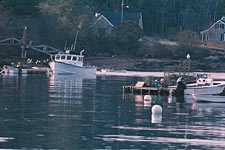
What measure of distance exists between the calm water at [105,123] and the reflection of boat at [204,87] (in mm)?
2521

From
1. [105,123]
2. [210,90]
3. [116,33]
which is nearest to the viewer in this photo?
[105,123]

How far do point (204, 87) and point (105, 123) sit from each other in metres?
19.2

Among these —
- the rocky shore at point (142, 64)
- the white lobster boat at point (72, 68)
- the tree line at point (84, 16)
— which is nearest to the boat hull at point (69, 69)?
the white lobster boat at point (72, 68)

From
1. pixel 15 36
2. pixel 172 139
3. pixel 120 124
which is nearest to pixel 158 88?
pixel 120 124

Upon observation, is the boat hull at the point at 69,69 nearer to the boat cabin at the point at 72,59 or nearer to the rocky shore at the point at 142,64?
the boat cabin at the point at 72,59

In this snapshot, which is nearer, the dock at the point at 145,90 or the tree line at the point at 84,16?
the dock at the point at 145,90

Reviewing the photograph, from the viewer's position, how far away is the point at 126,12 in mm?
140625

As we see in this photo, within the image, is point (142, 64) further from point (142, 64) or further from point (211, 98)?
point (211, 98)

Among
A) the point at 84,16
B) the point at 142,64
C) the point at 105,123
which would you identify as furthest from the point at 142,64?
the point at 105,123

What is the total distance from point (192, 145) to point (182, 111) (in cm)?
1489

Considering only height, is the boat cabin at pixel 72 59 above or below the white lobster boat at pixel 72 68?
above

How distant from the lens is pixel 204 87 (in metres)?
50.9

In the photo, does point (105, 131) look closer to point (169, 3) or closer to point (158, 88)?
point (158, 88)

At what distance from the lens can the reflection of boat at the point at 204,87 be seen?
50688 mm
